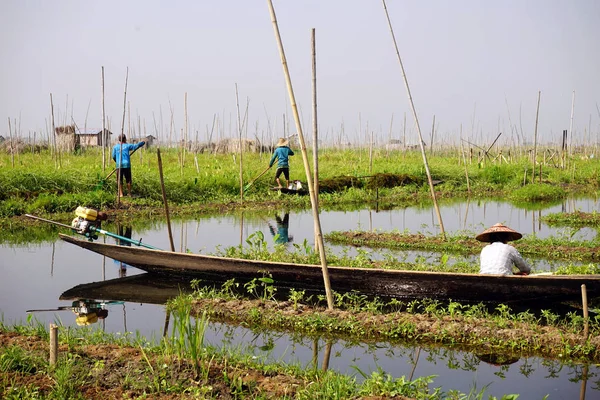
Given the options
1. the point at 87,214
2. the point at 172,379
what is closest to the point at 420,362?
the point at 172,379

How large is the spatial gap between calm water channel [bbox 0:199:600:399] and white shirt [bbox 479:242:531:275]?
1.26 m

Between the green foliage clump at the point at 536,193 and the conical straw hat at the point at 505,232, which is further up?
the conical straw hat at the point at 505,232

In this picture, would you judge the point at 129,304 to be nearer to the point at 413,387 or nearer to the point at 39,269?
the point at 39,269

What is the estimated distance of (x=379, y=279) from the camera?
7.05 m

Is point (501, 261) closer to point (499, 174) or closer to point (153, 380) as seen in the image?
point (153, 380)

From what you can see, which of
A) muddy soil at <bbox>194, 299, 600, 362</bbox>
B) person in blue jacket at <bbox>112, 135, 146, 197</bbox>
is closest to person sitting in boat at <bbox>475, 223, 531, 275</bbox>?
muddy soil at <bbox>194, 299, 600, 362</bbox>

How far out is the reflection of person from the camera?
1189 centimetres

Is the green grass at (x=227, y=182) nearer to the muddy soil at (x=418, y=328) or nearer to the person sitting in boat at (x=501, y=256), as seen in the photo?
the muddy soil at (x=418, y=328)

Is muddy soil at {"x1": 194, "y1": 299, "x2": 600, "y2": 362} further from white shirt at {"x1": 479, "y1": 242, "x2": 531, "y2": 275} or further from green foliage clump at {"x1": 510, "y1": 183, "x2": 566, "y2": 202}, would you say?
green foliage clump at {"x1": 510, "y1": 183, "x2": 566, "y2": 202}

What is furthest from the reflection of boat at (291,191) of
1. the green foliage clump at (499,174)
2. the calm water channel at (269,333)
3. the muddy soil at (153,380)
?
the muddy soil at (153,380)

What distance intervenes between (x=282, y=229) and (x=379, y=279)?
637 centimetres

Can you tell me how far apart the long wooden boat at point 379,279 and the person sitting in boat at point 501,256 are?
20 centimetres

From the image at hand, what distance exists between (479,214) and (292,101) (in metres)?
11.1

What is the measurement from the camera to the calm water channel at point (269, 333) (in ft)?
16.9
